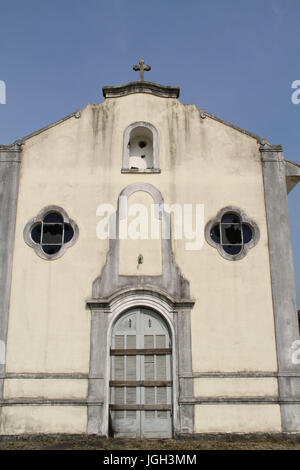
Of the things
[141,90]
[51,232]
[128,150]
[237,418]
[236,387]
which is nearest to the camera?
[237,418]

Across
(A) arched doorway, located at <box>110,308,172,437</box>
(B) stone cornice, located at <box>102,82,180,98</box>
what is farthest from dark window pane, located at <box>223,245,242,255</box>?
(B) stone cornice, located at <box>102,82,180,98</box>

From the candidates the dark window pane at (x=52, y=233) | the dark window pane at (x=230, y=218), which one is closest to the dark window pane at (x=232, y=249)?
the dark window pane at (x=230, y=218)

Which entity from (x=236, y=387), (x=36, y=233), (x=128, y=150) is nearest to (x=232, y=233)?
(x=128, y=150)

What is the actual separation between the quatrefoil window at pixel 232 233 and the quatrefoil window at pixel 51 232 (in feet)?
11.3

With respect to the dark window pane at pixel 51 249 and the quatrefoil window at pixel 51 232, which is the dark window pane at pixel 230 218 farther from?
the dark window pane at pixel 51 249

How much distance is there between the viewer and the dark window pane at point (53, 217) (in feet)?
39.7

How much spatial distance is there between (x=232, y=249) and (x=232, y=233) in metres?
0.44

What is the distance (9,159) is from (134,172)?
3.30 meters

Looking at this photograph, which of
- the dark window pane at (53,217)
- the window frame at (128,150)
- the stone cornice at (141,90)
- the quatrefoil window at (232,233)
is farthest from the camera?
the stone cornice at (141,90)

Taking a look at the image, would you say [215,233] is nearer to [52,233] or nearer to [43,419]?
[52,233]

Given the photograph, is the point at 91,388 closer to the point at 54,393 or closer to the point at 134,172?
the point at 54,393

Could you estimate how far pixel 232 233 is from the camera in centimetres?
1203
